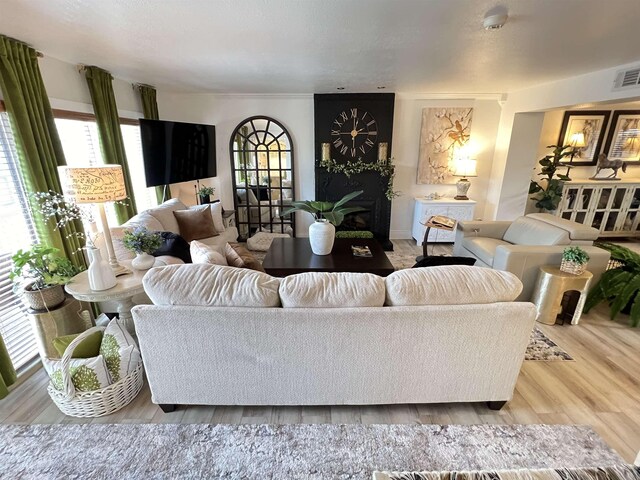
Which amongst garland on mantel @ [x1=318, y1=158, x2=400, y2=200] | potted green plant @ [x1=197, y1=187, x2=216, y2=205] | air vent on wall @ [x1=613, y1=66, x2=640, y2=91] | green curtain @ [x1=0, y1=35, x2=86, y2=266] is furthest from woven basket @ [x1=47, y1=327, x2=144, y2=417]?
air vent on wall @ [x1=613, y1=66, x2=640, y2=91]

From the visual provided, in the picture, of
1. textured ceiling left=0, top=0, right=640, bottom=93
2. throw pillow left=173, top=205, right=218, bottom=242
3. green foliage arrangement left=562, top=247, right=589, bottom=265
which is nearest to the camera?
textured ceiling left=0, top=0, right=640, bottom=93

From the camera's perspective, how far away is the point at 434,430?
167 cm

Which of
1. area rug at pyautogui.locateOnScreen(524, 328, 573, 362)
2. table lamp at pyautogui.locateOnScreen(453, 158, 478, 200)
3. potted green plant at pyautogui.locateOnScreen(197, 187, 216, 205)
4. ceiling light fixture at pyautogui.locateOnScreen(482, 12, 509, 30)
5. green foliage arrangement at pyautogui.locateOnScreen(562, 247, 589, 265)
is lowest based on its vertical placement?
area rug at pyautogui.locateOnScreen(524, 328, 573, 362)

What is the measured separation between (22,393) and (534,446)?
3191 millimetres

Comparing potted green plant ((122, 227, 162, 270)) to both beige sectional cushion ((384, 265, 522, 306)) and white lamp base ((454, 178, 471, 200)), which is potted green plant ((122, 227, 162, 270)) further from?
A: white lamp base ((454, 178, 471, 200))

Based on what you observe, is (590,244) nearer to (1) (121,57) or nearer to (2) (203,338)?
(2) (203,338)

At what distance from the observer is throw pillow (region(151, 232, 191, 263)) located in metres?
2.48

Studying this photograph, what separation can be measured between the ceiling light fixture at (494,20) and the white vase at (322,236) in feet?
6.38

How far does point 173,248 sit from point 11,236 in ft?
3.48

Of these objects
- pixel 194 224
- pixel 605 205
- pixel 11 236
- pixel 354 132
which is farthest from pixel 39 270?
pixel 605 205

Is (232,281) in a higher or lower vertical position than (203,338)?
higher

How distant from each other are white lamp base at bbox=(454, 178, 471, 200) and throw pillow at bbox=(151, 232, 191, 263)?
13.4ft

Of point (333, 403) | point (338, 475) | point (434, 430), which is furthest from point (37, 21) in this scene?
point (434, 430)

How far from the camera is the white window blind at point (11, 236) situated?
206cm
